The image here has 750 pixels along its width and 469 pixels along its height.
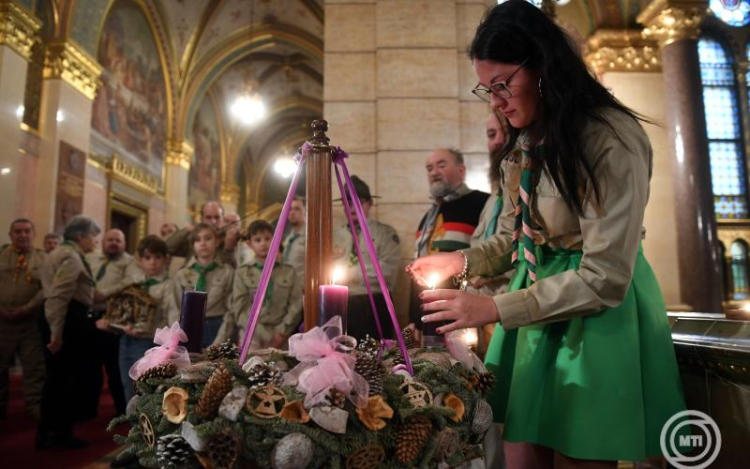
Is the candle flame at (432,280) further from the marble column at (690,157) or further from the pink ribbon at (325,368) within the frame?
the marble column at (690,157)

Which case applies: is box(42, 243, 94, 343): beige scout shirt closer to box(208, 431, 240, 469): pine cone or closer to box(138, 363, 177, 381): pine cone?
box(138, 363, 177, 381): pine cone

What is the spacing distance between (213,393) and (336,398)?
0.21 meters

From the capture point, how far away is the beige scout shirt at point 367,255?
4.05 m

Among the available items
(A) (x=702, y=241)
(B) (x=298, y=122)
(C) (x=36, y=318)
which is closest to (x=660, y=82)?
(A) (x=702, y=241)

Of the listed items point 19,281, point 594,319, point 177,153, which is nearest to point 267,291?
point 19,281

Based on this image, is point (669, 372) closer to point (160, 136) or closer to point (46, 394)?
point (46, 394)

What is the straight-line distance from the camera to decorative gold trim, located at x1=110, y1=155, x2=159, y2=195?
1152cm

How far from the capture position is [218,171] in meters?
18.9

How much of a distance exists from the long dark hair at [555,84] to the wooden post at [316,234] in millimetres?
463

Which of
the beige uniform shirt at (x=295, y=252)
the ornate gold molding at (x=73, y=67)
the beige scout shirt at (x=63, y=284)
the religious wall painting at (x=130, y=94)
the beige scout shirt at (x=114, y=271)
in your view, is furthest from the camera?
the religious wall painting at (x=130, y=94)

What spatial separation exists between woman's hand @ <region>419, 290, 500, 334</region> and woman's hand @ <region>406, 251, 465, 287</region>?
0.23 m

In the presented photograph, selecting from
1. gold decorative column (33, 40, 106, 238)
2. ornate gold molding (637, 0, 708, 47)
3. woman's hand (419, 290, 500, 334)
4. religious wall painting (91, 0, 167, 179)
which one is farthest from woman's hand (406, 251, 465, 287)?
religious wall painting (91, 0, 167, 179)

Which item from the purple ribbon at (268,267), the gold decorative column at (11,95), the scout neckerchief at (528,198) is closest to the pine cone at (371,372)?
the purple ribbon at (268,267)

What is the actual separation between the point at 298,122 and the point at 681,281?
17.7 m
